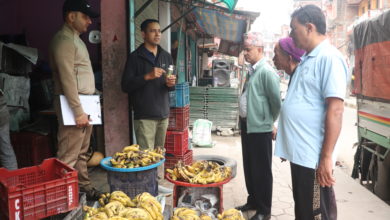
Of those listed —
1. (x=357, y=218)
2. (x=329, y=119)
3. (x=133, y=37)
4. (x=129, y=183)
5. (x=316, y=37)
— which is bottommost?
(x=357, y=218)

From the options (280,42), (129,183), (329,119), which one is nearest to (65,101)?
(129,183)

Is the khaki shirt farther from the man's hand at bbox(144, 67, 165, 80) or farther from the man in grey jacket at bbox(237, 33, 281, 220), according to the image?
the man in grey jacket at bbox(237, 33, 281, 220)

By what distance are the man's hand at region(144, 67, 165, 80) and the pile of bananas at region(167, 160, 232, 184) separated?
1.10 m

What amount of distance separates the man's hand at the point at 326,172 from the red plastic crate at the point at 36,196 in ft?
6.01

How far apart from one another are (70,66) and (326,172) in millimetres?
2728

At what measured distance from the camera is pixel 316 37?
7.86 feet

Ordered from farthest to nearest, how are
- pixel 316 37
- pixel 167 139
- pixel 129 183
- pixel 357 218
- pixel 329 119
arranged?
pixel 167 139
pixel 357 218
pixel 129 183
pixel 316 37
pixel 329 119

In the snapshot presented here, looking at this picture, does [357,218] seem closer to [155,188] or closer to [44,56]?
[155,188]

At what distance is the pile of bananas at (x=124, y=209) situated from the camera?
7.37ft

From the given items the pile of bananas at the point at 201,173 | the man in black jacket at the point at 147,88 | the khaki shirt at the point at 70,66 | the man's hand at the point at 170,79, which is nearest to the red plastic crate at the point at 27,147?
the khaki shirt at the point at 70,66

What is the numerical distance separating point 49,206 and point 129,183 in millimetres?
1026

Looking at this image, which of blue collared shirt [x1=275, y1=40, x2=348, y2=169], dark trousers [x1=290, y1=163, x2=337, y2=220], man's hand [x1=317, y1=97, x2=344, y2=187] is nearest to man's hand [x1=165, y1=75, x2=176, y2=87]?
blue collared shirt [x1=275, y1=40, x2=348, y2=169]

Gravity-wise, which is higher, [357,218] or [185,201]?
[185,201]

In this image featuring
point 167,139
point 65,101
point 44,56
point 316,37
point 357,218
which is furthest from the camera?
point 44,56
